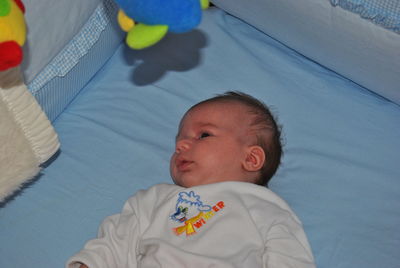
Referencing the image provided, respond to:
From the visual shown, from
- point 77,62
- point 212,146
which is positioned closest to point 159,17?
point 212,146

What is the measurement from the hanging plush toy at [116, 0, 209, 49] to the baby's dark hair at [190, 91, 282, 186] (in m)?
0.43

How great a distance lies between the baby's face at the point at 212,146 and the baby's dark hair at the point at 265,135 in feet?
0.08

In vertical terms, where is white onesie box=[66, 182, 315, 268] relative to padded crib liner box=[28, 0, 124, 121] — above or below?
below

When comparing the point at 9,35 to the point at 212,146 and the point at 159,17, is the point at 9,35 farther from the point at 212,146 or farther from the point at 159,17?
the point at 212,146

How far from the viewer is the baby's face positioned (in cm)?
120

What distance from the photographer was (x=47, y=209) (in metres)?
1.33

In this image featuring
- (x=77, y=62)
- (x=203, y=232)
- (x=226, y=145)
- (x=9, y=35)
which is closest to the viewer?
(x=9, y=35)

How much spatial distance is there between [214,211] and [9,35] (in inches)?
22.2

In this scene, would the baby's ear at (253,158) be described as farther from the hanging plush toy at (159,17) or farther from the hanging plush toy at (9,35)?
the hanging plush toy at (9,35)

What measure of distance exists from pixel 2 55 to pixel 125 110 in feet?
2.30

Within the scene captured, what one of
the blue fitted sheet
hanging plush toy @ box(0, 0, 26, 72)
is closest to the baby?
the blue fitted sheet

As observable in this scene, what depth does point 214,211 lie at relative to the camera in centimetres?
114

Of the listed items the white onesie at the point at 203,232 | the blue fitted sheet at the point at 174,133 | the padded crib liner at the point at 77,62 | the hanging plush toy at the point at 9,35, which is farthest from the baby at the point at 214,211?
the hanging plush toy at the point at 9,35

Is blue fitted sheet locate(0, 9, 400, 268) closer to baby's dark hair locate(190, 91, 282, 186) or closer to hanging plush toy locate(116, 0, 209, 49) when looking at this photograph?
baby's dark hair locate(190, 91, 282, 186)
